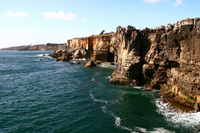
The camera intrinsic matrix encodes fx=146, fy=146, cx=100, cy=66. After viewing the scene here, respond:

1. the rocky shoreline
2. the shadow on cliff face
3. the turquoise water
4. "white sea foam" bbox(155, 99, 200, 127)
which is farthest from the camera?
the shadow on cliff face

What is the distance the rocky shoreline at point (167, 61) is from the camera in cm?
2264

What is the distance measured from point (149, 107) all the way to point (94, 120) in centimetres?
934

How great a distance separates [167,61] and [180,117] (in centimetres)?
1421

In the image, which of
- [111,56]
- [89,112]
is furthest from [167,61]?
[111,56]

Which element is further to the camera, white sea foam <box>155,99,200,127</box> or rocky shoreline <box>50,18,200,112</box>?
rocky shoreline <box>50,18,200,112</box>

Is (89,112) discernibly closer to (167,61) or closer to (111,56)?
(167,61)

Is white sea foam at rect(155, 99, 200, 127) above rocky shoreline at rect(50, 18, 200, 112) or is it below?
below

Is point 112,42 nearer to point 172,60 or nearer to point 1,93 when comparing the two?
point 172,60

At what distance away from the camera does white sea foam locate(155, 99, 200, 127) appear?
61.3 ft

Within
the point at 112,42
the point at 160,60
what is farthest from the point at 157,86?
the point at 112,42

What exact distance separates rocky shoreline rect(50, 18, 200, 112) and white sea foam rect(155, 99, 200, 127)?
120 centimetres

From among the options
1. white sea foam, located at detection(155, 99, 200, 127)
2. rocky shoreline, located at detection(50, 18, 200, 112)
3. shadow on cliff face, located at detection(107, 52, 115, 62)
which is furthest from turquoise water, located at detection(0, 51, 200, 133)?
shadow on cliff face, located at detection(107, 52, 115, 62)

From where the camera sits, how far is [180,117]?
20109 millimetres

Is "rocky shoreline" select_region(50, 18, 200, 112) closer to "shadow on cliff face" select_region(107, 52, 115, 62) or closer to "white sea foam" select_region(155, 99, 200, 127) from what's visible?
"white sea foam" select_region(155, 99, 200, 127)
